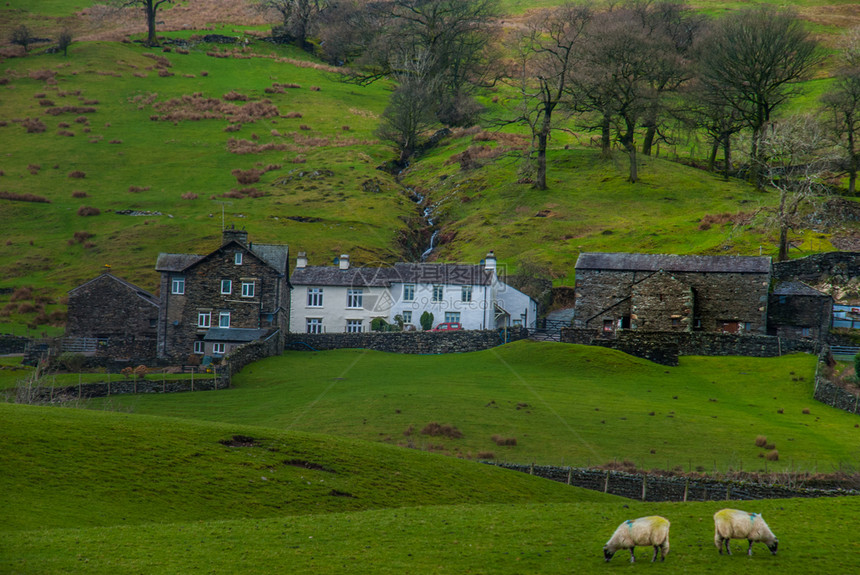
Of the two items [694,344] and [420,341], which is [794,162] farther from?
[420,341]

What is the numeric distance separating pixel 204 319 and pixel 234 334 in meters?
4.27

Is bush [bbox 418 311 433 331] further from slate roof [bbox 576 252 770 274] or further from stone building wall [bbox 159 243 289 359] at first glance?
slate roof [bbox 576 252 770 274]

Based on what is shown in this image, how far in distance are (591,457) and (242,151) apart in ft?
339

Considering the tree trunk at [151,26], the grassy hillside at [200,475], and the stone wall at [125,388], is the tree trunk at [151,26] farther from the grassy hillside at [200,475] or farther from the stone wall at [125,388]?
the grassy hillside at [200,475]

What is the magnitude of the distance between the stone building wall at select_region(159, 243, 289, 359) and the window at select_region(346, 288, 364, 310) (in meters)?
8.61

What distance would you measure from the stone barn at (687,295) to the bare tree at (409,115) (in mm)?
73514

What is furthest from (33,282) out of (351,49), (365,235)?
(351,49)

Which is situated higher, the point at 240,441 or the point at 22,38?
the point at 22,38

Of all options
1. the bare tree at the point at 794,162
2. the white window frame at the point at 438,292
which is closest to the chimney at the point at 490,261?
the white window frame at the point at 438,292

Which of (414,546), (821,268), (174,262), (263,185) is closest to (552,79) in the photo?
(263,185)

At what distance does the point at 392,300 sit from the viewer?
247 ft

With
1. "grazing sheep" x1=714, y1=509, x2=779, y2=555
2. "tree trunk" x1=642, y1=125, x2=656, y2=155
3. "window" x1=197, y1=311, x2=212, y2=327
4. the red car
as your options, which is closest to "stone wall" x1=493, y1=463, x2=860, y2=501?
"grazing sheep" x1=714, y1=509, x2=779, y2=555

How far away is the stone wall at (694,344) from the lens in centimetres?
5775

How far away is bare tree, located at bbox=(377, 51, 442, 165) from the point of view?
133 meters
